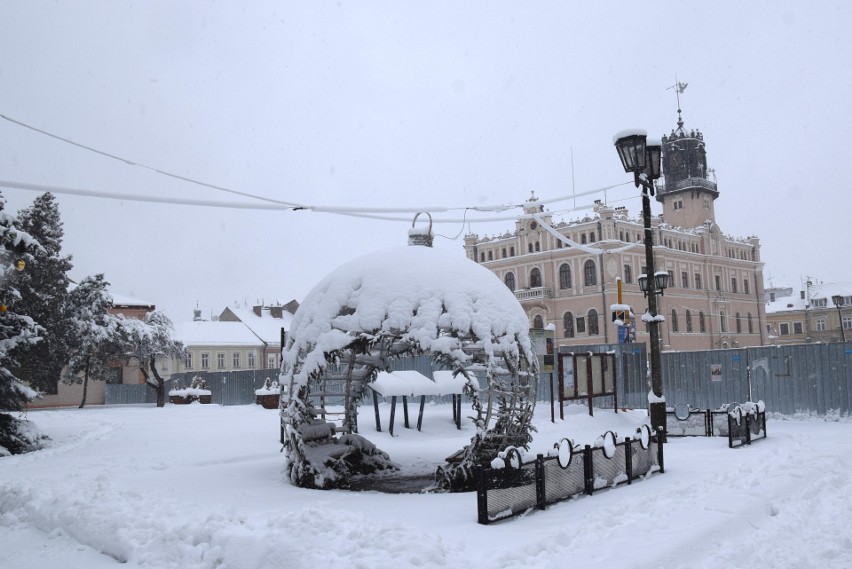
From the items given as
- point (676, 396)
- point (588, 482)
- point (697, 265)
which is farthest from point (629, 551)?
point (697, 265)

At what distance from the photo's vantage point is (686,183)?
70.6 meters

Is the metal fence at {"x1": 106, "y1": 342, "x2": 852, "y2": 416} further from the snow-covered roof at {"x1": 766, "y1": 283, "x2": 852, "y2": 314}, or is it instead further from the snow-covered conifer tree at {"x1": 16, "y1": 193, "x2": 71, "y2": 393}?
the snow-covered roof at {"x1": 766, "y1": 283, "x2": 852, "y2": 314}

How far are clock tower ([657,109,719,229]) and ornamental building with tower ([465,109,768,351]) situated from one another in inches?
4.1

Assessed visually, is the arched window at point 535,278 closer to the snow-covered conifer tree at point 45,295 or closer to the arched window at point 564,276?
the arched window at point 564,276

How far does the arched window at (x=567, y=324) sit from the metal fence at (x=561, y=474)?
162ft

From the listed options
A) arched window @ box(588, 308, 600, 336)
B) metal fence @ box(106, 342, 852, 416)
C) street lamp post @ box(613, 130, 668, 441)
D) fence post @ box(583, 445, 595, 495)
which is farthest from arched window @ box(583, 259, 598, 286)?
fence post @ box(583, 445, 595, 495)

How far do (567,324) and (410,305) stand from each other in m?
51.6

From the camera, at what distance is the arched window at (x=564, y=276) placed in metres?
60.3

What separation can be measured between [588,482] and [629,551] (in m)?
2.89

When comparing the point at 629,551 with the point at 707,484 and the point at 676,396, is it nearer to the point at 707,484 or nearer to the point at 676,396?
the point at 707,484

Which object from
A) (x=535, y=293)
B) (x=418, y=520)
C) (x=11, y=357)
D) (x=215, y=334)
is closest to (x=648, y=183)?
(x=418, y=520)

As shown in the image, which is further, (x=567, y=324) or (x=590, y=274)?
(x=567, y=324)

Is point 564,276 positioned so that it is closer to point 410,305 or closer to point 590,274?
point 590,274

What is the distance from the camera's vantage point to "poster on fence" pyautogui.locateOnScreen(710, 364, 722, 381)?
23.1 m
